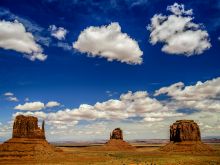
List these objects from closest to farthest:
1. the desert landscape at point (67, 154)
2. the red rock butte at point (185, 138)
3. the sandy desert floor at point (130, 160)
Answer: the sandy desert floor at point (130, 160)
the desert landscape at point (67, 154)
the red rock butte at point (185, 138)

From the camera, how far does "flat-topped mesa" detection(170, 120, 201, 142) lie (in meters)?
133

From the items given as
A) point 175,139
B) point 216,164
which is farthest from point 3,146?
point 175,139

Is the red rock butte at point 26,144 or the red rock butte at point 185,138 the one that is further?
the red rock butte at point 185,138

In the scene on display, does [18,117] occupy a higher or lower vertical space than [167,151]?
higher

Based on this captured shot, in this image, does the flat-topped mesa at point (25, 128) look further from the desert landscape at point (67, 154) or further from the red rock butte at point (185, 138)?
the red rock butte at point (185, 138)

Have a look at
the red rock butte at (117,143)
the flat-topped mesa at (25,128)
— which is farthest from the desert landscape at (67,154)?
the red rock butte at (117,143)

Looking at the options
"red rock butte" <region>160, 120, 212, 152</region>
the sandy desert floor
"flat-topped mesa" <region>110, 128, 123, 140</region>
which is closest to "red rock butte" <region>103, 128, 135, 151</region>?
"flat-topped mesa" <region>110, 128, 123, 140</region>

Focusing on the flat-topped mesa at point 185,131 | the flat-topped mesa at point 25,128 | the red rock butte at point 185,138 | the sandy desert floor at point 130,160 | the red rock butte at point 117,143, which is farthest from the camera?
the red rock butte at point 117,143

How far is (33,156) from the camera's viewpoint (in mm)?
88562

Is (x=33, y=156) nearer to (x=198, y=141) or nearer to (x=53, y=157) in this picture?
(x=53, y=157)

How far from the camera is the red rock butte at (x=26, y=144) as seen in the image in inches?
3435

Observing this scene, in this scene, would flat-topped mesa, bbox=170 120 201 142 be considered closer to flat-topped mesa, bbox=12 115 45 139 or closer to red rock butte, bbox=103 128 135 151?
red rock butte, bbox=103 128 135 151

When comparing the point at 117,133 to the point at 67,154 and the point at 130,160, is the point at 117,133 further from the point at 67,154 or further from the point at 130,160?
the point at 130,160

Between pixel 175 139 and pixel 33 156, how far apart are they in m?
72.7
